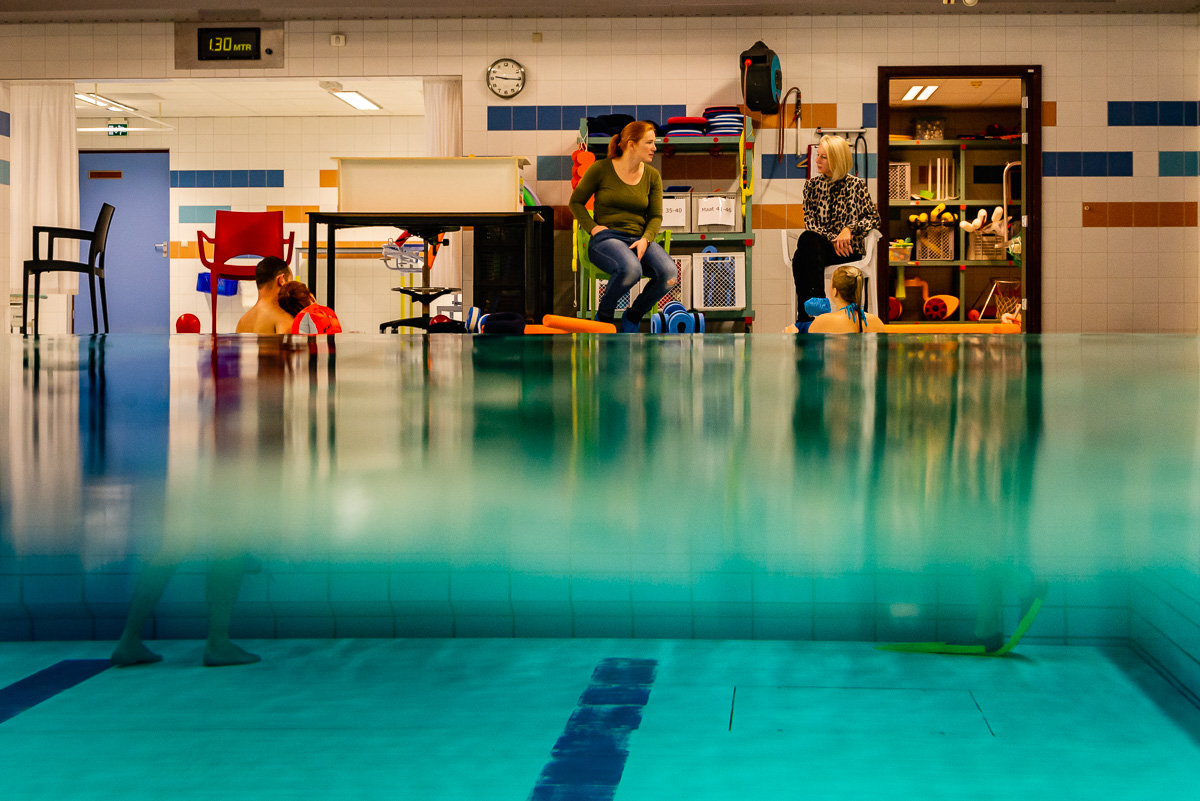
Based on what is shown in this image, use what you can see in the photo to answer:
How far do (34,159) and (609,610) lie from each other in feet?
28.4

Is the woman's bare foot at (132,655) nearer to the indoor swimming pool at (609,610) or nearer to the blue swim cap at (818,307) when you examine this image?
the indoor swimming pool at (609,610)

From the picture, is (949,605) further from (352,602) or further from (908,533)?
(352,602)

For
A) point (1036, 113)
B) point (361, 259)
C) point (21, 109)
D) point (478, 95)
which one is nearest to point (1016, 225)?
point (1036, 113)

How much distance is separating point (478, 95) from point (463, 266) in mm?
1288

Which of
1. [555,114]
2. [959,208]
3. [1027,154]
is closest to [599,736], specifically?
[555,114]

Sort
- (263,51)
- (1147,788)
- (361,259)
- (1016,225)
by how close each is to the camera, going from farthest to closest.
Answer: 1. (361,259)
2. (1016,225)
3. (263,51)
4. (1147,788)

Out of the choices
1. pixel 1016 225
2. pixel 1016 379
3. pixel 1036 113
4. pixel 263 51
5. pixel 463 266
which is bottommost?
pixel 1016 379

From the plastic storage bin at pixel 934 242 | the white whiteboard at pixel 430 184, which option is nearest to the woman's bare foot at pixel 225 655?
the white whiteboard at pixel 430 184

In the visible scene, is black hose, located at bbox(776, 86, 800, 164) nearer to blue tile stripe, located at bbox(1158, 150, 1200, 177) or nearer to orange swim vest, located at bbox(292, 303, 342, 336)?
blue tile stripe, located at bbox(1158, 150, 1200, 177)

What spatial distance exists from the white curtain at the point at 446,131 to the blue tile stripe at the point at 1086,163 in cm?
446

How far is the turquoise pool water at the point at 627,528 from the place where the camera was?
0.82 ft

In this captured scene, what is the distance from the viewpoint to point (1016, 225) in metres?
8.34

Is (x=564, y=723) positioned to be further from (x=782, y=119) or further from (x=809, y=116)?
(x=809, y=116)

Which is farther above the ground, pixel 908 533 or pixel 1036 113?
pixel 1036 113
